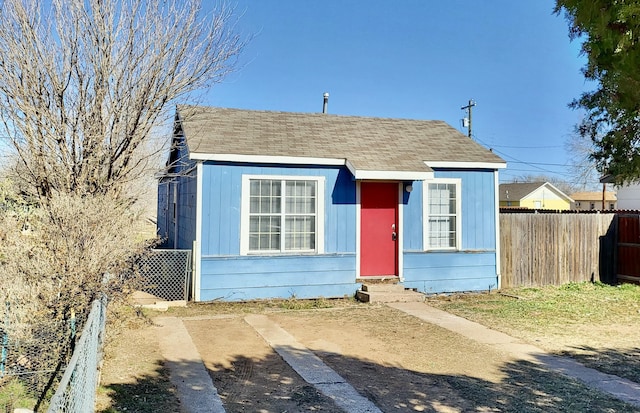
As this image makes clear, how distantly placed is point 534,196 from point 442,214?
42.8 m

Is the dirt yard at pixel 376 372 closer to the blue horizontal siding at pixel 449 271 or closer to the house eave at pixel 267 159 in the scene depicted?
the blue horizontal siding at pixel 449 271

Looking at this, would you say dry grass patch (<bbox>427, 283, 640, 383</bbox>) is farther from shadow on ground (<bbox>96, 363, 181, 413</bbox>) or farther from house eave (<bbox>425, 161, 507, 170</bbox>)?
shadow on ground (<bbox>96, 363, 181, 413</bbox>)

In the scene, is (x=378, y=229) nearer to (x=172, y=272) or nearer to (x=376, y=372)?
(x=172, y=272)

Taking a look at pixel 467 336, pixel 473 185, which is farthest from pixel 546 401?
pixel 473 185

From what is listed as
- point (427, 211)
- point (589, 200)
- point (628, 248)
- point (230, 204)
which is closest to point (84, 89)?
point (230, 204)

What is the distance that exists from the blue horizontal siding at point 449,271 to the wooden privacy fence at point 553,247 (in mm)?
583

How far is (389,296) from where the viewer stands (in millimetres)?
9758

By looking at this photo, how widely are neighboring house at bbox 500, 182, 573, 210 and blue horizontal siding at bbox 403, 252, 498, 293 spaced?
3986cm

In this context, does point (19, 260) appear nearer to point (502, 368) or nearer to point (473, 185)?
point (502, 368)

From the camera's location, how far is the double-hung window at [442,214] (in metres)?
10.8

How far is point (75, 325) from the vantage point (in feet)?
16.1

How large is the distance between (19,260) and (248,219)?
4.86 meters

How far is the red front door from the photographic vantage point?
1034 cm

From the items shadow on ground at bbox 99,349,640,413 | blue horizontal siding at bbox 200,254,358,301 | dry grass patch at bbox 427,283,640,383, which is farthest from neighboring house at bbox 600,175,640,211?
shadow on ground at bbox 99,349,640,413
